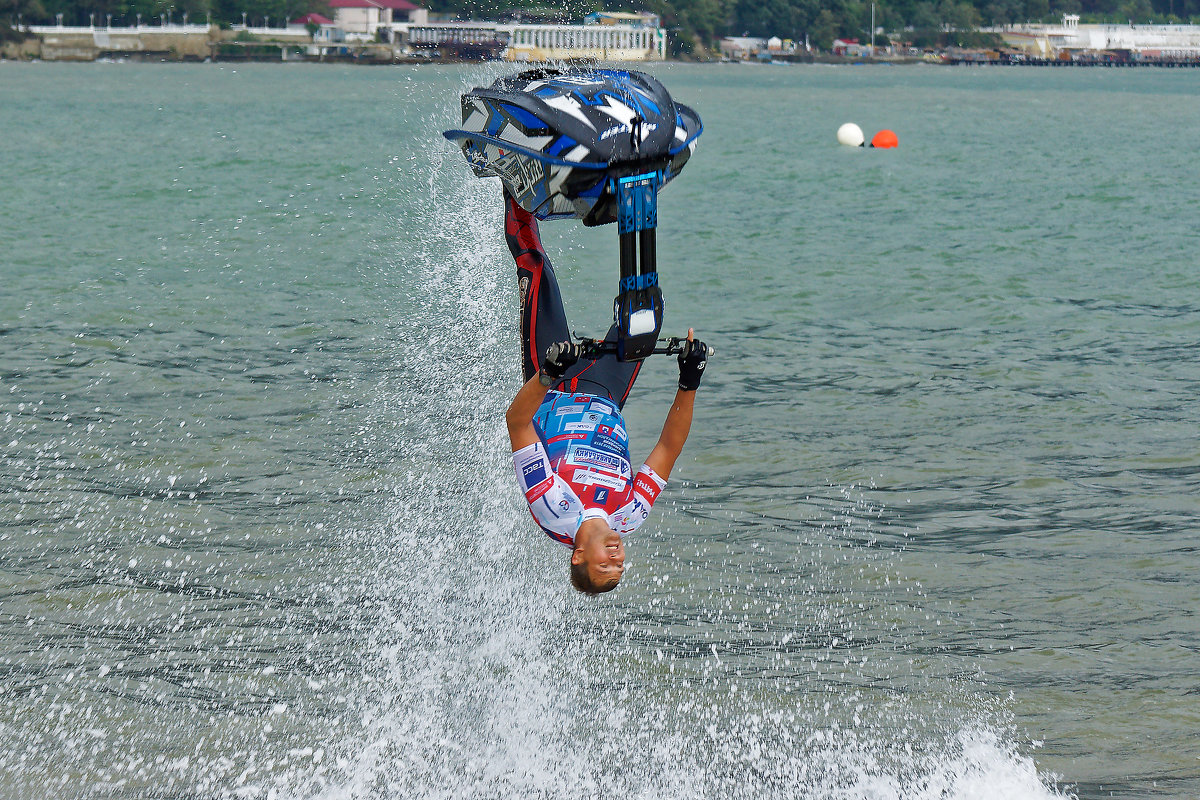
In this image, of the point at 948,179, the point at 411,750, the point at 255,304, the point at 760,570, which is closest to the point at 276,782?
the point at 411,750

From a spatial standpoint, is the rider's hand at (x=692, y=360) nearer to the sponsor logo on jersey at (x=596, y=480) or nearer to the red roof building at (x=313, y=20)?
the sponsor logo on jersey at (x=596, y=480)

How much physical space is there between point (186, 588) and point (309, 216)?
2657 cm

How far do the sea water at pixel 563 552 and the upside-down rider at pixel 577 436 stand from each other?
2179 mm

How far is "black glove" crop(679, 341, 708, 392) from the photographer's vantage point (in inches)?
315

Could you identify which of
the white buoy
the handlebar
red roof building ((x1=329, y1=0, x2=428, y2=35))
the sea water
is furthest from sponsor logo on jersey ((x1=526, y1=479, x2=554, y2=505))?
the white buoy

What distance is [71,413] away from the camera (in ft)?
54.6

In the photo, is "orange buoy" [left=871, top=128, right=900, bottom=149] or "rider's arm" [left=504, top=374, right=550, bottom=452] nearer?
"rider's arm" [left=504, top=374, right=550, bottom=452]

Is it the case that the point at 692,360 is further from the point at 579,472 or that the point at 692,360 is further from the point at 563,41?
the point at 563,41

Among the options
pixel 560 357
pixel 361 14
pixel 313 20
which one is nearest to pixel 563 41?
pixel 560 357

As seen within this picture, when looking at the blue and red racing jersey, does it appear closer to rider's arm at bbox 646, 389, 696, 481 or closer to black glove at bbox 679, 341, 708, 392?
rider's arm at bbox 646, 389, 696, 481

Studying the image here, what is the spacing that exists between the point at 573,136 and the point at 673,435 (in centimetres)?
211

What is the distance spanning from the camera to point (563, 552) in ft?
42.6

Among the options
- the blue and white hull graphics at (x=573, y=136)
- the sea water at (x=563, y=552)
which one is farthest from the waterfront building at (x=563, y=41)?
the blue and white hull graphics at (x=573, y=136)

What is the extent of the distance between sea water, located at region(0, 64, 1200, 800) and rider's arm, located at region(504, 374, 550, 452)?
8.91 ft
